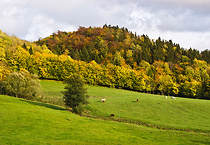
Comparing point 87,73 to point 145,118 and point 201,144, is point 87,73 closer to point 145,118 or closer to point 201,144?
point 145,118

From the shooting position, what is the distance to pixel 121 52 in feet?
653

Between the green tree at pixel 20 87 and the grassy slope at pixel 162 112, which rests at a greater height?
the green tree at pixel 20 87

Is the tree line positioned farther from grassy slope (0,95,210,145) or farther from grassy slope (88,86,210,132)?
grassy slope (0,95,210,145)

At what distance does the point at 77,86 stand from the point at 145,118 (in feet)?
67.4

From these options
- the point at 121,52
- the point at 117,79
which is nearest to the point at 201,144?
the point at 117,79

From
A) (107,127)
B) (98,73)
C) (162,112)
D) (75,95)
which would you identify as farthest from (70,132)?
(98,73)

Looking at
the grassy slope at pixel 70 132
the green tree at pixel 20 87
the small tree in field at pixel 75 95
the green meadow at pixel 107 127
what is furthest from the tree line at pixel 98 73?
the grassy slope at pixel 70 132

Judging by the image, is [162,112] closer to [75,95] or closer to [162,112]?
[162,112]

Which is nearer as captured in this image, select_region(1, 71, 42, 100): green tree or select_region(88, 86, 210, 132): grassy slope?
select_region(88, 86, 210, 132): grassy slope

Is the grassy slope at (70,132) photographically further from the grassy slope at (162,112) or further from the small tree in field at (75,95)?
the small tree in field at (75,95)

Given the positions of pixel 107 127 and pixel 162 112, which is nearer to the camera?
pixel 107 127

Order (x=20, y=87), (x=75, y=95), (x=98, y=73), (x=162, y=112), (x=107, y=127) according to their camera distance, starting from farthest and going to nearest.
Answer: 1. (x=98, y=73)
2. (x=20, y=87)
3. (x=162, y=112)
4. (x=75, y=95)
5. (x=107, y=127)

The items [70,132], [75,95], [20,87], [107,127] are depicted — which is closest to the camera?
[70,132]

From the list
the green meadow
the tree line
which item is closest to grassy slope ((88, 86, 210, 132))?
the green meadow
